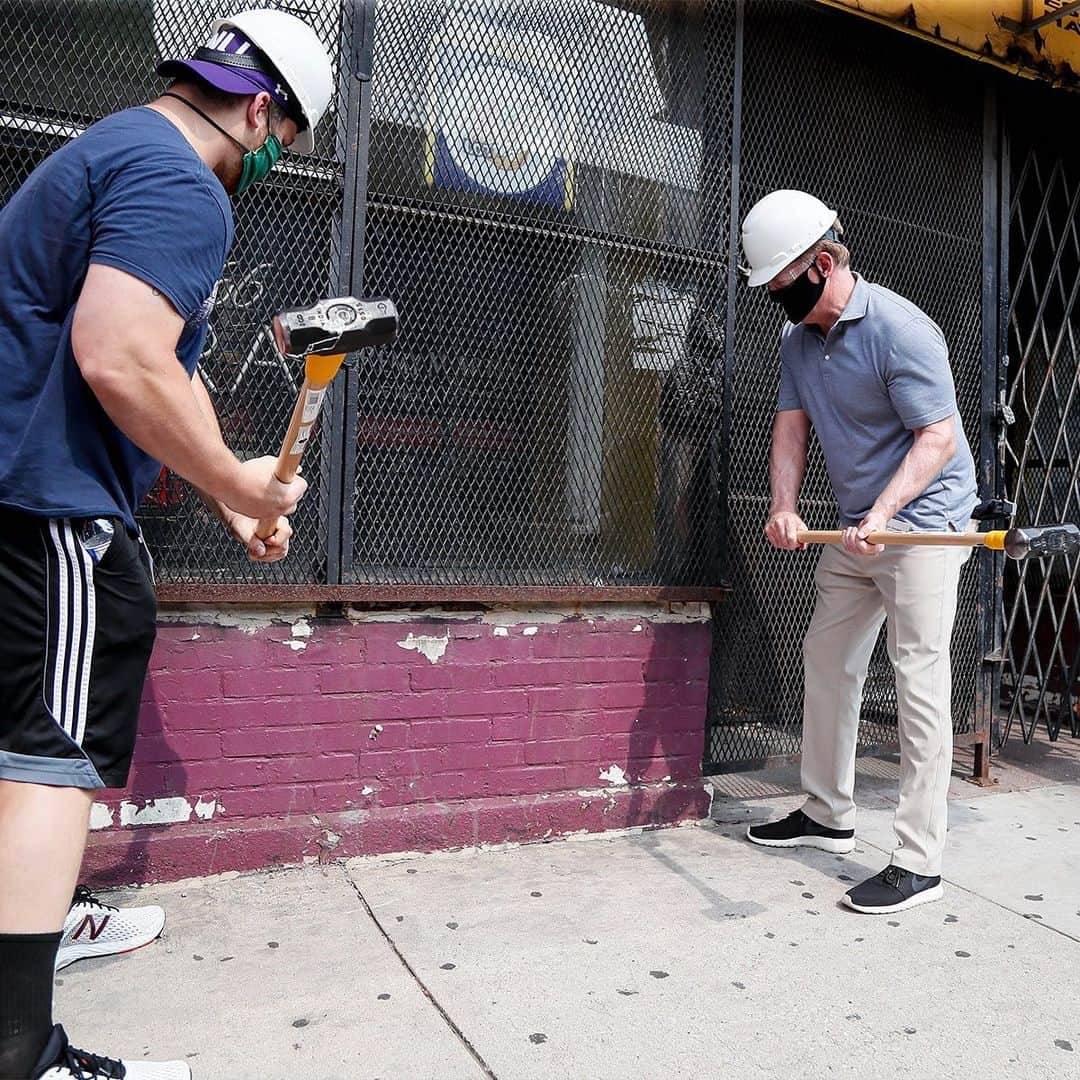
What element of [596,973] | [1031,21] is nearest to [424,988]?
[596,973]

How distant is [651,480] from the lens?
3758 millimetres

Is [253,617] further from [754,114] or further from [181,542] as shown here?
[754,114]

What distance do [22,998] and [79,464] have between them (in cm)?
95

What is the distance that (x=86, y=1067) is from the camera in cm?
189

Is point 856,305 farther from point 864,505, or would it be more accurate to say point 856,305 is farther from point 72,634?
point 72,634

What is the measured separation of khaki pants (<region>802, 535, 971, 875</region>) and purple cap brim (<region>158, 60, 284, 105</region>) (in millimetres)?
2254

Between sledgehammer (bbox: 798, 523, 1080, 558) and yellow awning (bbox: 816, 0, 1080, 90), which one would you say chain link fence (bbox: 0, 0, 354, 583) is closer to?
sledgehammer (bbox: 798, 523, 1080, 558)

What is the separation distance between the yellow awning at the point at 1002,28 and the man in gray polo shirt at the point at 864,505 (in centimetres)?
116

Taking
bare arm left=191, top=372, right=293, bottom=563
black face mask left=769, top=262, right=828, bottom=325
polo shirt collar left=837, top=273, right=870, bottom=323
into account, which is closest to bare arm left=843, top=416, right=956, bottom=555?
polo shirt collar left=837, top=273, right=870, bottom=323

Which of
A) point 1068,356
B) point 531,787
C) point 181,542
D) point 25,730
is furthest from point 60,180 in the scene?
point 1068,356

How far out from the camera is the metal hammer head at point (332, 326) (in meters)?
1.85

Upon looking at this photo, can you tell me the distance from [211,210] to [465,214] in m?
1.62

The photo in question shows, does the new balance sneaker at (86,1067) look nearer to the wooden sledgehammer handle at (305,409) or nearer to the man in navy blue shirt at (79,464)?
the man in navy blue shirt at (79,464)

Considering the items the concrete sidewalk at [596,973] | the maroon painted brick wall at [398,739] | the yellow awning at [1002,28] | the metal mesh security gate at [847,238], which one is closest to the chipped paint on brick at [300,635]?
the maroon painted brick wall at [398,739]
